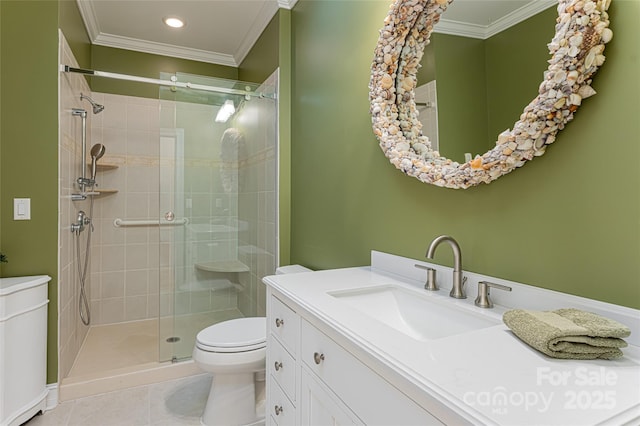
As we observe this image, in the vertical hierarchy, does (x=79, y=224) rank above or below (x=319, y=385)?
above

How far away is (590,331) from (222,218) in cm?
228

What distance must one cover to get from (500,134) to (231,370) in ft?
5.19

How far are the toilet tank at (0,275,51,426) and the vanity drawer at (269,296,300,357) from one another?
136 cm

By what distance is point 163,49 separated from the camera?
11.1 feet

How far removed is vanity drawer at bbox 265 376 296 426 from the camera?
1.17 m

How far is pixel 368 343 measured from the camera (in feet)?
2.53

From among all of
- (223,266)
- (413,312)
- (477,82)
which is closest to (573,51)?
(477,82)

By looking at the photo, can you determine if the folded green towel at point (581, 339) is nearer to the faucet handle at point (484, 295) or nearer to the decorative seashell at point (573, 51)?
the faucet handle at point (484, 295)

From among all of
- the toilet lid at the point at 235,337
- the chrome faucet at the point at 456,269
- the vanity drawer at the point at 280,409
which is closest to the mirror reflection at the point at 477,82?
the chrome faucet at the point at 456,269

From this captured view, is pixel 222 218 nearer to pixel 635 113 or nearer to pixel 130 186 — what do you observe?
pixel 130 186

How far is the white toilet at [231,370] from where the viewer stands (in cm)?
175

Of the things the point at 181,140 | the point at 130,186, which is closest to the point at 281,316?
the point at 181,140

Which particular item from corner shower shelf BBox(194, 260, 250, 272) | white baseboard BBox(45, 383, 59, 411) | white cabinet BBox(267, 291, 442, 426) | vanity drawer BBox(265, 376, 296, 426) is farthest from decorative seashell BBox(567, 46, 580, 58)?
white baseboard BBox(45, 383, 59, 411)

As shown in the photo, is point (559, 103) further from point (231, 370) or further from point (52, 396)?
point (52, 396)
